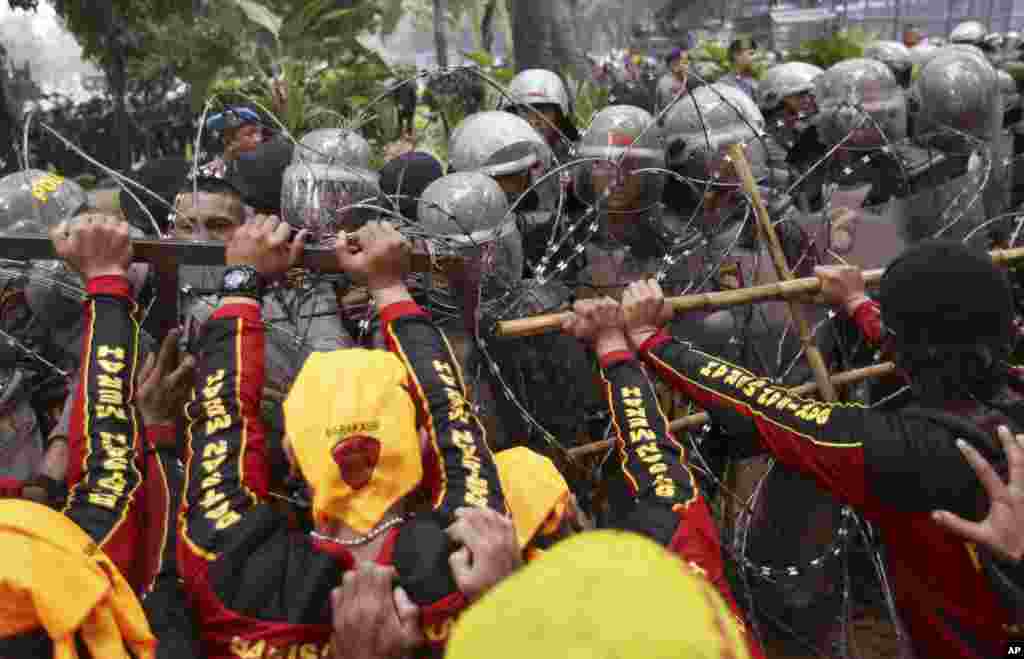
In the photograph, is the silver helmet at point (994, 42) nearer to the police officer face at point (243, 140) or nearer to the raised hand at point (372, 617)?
the police officer face at point (243, 140)

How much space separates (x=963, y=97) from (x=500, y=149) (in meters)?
2.98

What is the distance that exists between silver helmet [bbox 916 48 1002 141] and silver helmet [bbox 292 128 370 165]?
3323 millimetres

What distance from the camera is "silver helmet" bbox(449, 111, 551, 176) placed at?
13.6 feet

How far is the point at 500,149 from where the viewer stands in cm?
420

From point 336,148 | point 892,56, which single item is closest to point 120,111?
point 892,56

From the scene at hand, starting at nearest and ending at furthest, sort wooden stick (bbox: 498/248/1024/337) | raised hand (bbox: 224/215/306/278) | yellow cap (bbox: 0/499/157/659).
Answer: yellow cap (bbox: 0/499/157/659)
raised hand (bbox: 224/215/306/278)
wooden stick (bbox: 498/248/1024/337)

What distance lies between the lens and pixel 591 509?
3.31 meters

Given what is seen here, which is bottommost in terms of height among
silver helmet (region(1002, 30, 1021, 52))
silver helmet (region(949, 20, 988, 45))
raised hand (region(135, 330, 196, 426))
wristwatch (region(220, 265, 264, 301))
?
raised hand (region(135, 330, 196, 426))

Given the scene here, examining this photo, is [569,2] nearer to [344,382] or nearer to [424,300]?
[424,300]

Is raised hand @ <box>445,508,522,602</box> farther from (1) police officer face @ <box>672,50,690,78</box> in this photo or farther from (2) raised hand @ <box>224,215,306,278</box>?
(1) police officer face @ <box>672,50,690,78</box>

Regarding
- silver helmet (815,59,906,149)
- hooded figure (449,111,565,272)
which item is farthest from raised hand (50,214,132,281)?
silver helmet (815,59,906,149)

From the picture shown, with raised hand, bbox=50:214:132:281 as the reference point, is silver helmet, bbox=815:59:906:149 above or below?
below

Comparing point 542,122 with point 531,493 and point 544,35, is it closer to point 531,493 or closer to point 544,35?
point 531,493

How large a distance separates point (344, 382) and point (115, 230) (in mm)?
675
